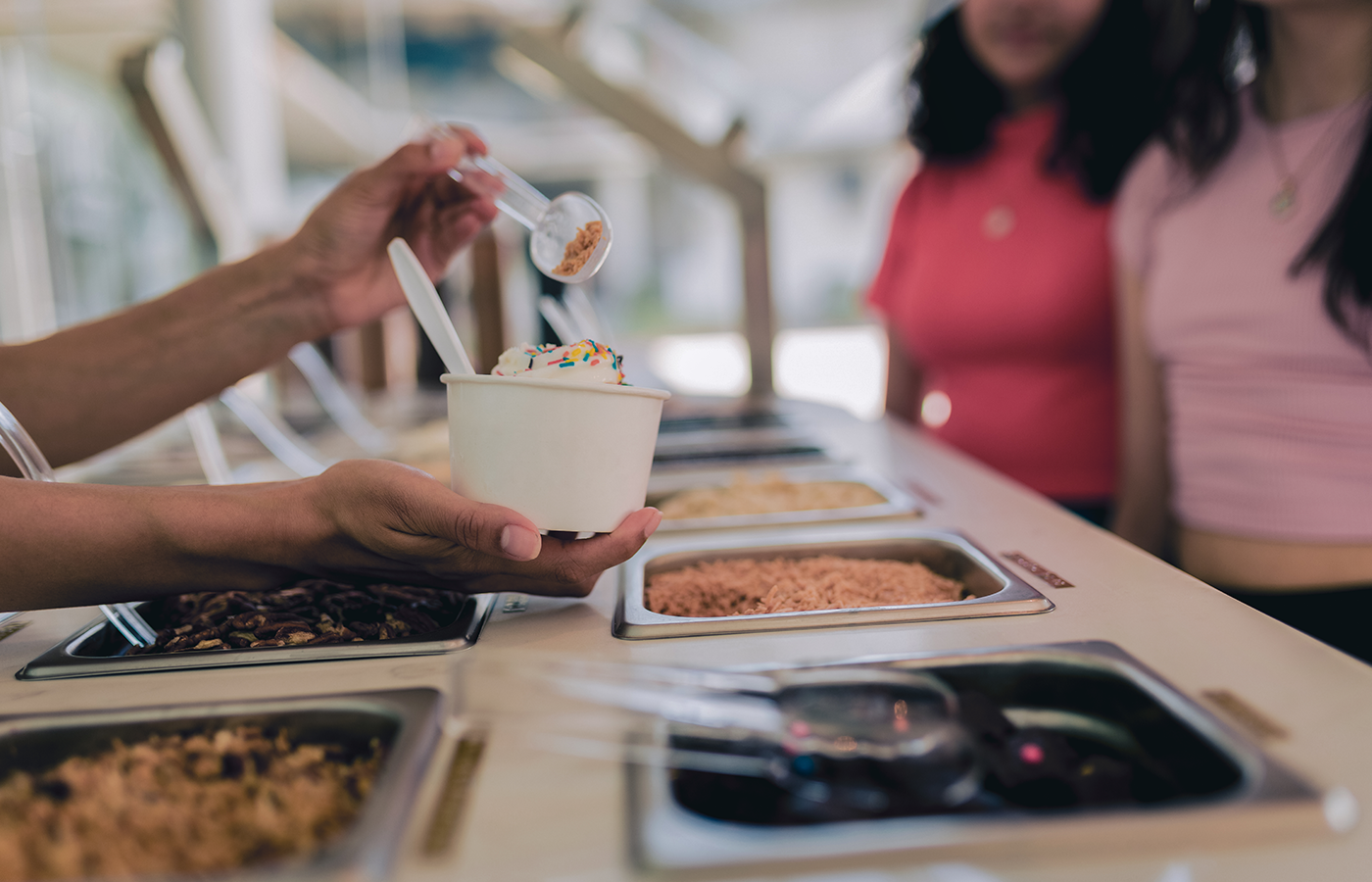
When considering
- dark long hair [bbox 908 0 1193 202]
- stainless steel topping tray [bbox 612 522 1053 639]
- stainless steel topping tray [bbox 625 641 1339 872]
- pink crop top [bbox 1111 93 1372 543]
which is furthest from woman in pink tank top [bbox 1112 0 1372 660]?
stainless steel topping tray [bbox 625 641 1339 872]

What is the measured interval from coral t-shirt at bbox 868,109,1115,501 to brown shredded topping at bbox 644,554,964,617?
0.94 m

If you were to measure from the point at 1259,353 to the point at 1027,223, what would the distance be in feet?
2.18

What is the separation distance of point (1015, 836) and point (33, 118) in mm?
4905

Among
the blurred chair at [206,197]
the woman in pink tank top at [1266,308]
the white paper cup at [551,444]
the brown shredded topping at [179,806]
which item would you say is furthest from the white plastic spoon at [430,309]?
the woman in pink tank top at [1266,308]

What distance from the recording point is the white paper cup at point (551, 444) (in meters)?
0.68

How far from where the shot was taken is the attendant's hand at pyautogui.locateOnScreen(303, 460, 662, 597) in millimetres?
684

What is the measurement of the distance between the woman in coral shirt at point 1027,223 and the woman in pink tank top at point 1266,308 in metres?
0.22

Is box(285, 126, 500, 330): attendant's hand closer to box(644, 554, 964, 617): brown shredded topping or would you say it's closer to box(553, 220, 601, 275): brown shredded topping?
box(553, 220, 601, 275): brown shredded topping

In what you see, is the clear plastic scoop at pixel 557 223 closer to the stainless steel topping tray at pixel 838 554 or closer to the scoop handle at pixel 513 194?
the scoop handle at pixel 513 194

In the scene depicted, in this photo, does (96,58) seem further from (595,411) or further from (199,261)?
(595,411)

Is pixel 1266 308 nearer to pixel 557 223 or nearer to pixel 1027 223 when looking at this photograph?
pixel 1027 223

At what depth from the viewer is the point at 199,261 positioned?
2.60 m

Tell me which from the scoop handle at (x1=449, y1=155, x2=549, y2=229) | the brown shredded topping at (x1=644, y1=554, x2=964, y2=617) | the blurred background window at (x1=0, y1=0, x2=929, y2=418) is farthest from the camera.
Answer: the blurred background window at (x1=0, y1=0, x2=929, y2=418)

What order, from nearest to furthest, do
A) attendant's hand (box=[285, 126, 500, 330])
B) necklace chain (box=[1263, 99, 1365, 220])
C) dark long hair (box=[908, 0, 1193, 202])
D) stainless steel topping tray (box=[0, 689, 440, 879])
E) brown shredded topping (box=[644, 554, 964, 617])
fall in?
stainless steel topping tray (box=[0, 689, 440, 879]), brown shredded topping (box=[644, 554, 964, 617]), attendant's hand (box=[285, 126, 500, 330]), necklace chain (box=[1263, 99, 1365, 220]), dark long hair (box=[908, 0, 1193, 202])
